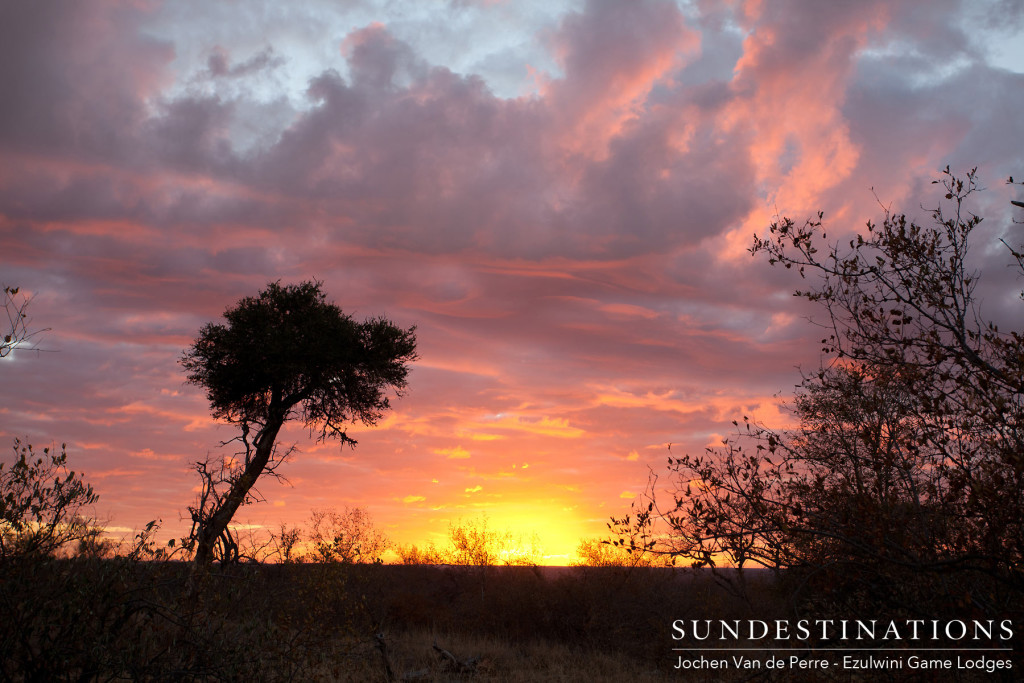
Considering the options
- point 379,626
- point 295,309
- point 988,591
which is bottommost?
point 379,626

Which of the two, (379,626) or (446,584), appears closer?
(379,626)

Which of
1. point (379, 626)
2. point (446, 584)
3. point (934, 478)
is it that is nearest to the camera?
point (934, 478)

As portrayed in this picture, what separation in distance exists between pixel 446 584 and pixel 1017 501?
25365 mm

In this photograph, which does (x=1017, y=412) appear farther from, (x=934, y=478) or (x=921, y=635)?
(x=921, y=635)

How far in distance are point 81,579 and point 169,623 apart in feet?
4.74

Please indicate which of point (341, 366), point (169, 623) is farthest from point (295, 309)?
point (169, 623)

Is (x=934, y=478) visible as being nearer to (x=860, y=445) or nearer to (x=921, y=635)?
(x=921, y=635)

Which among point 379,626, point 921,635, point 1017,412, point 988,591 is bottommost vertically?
point 379,626

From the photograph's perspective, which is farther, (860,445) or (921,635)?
(860,445)

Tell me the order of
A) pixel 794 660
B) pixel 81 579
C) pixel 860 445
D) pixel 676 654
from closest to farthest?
pixel 81 579 < pixel 794 660 < pixel 860 445 < pixel 676 654

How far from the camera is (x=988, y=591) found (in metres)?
7.14

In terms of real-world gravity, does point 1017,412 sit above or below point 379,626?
above

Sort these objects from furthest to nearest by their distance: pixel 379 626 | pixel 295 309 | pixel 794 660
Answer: pixel 295 309 < pixel 379 626 < pixel 794 660

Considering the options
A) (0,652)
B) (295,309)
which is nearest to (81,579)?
(0,652)
